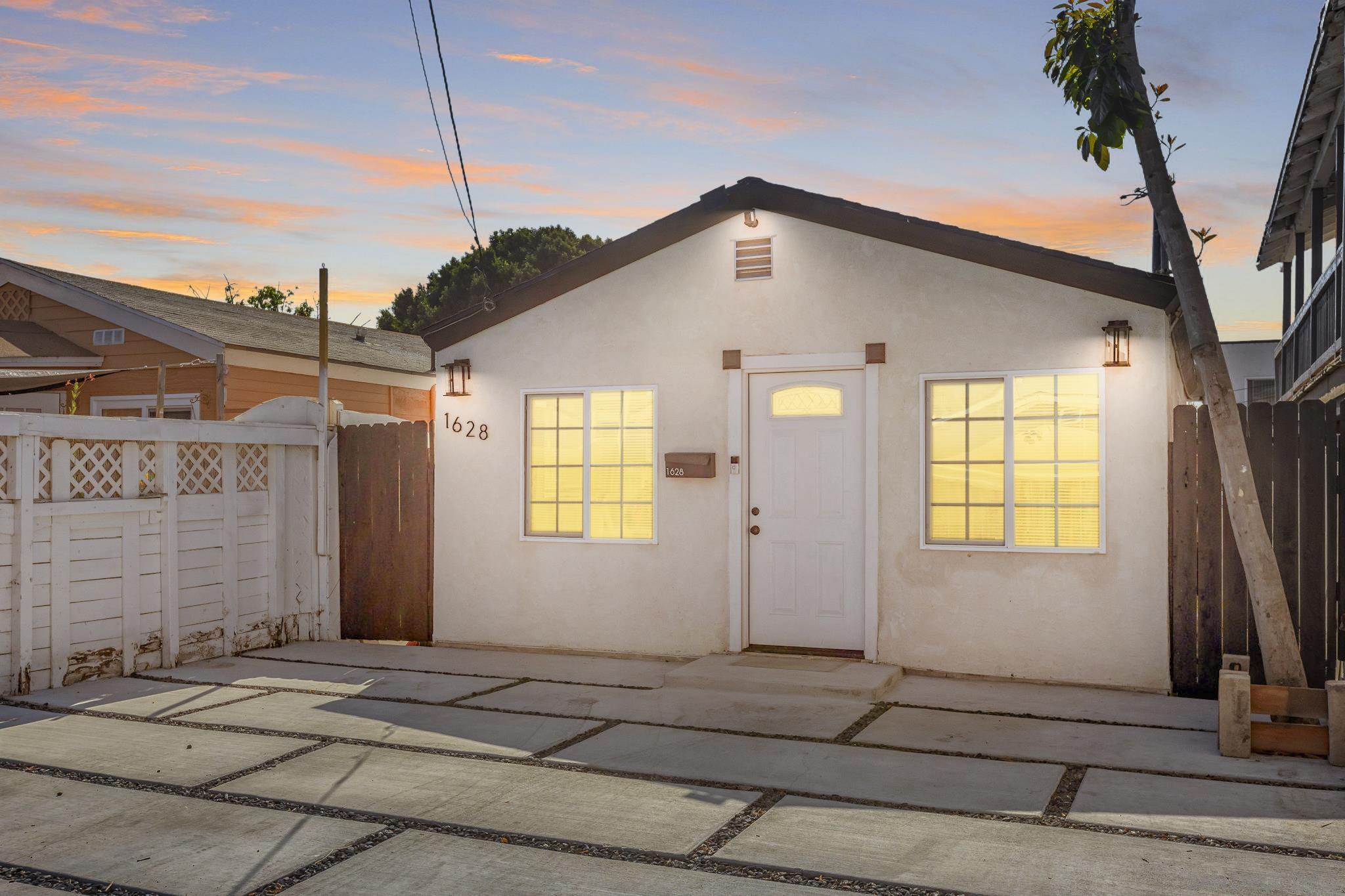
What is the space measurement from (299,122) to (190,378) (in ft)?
10.7

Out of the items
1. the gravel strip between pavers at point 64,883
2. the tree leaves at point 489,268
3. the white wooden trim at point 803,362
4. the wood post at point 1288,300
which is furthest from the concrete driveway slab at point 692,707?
the tree leaves at point 489,268

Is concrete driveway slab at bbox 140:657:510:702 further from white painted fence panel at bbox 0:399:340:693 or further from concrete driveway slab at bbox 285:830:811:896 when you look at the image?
concrete driveway slab at bbox 285:830:811:896

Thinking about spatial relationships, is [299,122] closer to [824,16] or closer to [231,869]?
[824,16]

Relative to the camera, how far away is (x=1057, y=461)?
23.2 ft

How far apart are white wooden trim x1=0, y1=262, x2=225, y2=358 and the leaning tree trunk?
9.71 metres

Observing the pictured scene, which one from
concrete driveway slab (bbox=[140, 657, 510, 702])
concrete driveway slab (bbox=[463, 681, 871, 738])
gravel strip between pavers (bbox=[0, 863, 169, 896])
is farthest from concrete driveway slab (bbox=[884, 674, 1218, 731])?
gravel strip between pavers (bbox=[0, 863, 169, 896])

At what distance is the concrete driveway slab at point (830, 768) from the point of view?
4.67 m

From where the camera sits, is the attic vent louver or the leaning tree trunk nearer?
the leaning tree trunk

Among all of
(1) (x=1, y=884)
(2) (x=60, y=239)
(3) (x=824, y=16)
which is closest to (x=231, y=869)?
(1) (x=1, y=884)

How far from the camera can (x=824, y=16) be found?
9.20m

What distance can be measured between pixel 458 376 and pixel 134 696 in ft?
11.9

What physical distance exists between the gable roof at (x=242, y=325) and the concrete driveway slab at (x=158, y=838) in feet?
22.6

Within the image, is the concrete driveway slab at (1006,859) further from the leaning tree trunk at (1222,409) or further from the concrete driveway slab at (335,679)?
the concrete driveway slab at (335,679)

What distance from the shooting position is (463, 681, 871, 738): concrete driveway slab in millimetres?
6082
